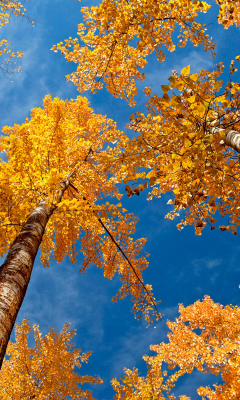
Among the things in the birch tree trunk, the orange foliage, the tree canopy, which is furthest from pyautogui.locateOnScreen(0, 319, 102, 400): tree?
the orange foliage

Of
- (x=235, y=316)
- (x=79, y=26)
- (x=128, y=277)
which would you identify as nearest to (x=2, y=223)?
(x=128, y=277)

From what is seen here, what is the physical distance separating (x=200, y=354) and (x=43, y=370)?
6.30 meters

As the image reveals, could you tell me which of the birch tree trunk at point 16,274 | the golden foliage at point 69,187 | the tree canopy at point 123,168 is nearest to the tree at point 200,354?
the tree canopy at point 123,168

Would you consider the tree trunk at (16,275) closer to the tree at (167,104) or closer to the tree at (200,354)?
the tree at (167,104)

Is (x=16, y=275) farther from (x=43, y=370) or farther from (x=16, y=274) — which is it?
(x=43, y=370)

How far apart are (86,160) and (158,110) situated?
3491 mm

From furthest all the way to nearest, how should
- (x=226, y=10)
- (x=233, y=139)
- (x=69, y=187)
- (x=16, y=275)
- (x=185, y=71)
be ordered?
(x=69, y=187) < (x=226, y=10) < (x=233, y=139) < (x=16, y=275) < (x=185, y=71)

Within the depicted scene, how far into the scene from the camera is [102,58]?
4.86m

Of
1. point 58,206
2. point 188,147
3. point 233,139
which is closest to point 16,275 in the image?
point 58,206

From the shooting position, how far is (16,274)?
231 centimetres

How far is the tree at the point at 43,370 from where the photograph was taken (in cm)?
673

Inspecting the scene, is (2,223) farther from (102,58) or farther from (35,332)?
(35,332)

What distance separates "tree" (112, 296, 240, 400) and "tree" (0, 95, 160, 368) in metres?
4.92

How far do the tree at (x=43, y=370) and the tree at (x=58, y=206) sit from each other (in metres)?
4.19
